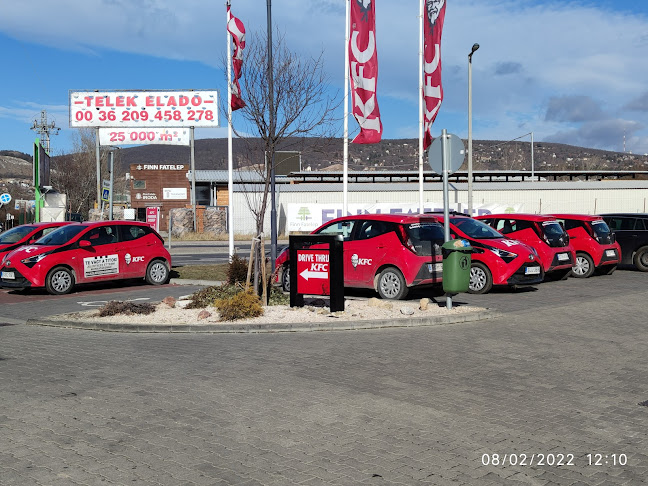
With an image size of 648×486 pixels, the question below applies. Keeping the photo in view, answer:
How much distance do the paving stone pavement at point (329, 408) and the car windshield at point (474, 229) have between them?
15.5ft

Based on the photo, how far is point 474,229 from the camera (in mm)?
15352

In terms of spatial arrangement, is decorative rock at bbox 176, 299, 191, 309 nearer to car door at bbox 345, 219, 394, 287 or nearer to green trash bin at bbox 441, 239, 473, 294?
car door at bbox 345, 219, 394, 287

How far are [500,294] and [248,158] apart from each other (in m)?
6.53

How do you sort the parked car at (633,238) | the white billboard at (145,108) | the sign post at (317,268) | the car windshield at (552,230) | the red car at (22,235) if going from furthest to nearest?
the white billboard at (145,108) → the parked car at (633,238) → the red car at (22,235) → the car windshield at (552,230) → the sign post at (317,268)

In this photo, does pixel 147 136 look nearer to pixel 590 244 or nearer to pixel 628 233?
pixel 628 233

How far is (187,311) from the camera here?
12383 mm

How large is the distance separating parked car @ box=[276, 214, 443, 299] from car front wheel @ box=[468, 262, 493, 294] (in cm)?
153

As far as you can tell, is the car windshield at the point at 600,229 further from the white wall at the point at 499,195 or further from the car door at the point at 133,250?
the white wall at the point at 499,195

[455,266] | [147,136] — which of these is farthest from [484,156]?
[455,266]

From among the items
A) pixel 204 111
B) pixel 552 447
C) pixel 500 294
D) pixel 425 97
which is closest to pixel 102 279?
pixel 500 294

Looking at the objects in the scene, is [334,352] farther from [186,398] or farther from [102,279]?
[102,279]

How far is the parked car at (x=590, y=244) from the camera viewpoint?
722 inches

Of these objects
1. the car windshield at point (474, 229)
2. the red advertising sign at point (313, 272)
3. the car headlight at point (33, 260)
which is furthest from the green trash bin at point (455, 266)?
the car headlight at point (33, 260)

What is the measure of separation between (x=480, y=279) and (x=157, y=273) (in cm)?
846
